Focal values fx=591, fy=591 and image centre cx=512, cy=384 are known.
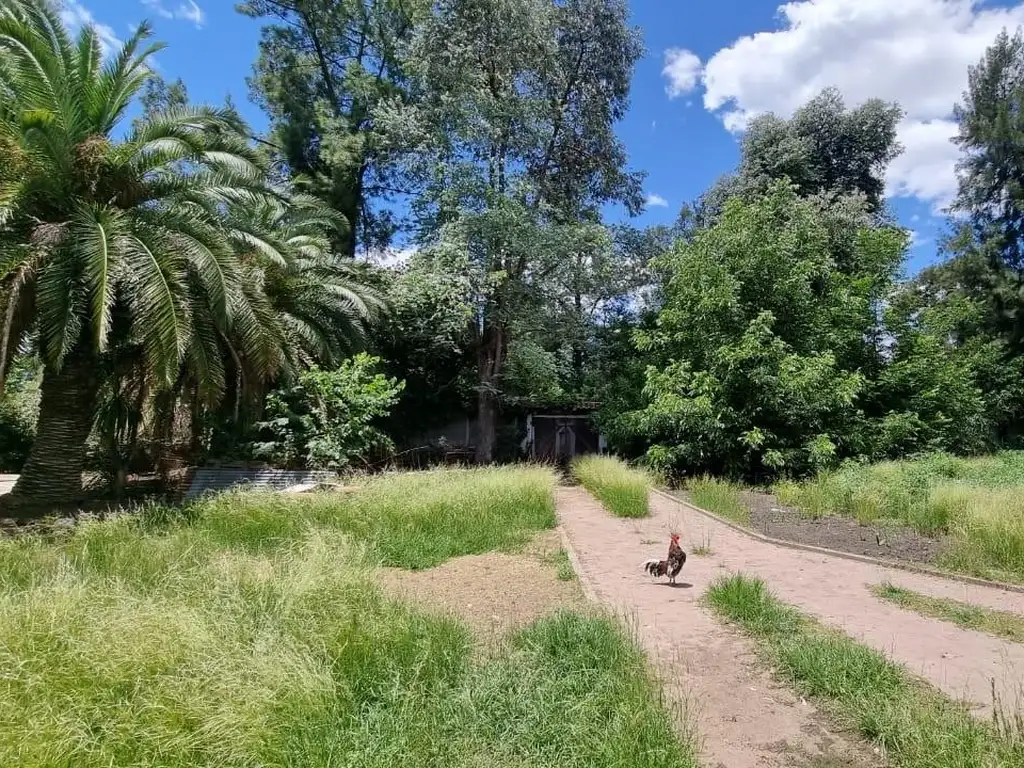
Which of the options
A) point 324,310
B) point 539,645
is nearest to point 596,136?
point 324,310

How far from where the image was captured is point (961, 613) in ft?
17.1

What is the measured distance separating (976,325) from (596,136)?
60.9 feet

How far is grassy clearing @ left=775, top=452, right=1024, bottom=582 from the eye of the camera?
6.77 m

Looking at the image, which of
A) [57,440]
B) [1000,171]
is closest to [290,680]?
[57,440]

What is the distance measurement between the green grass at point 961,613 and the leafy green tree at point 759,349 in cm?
846

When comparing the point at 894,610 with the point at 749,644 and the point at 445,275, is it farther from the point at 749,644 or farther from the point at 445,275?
the point at 445,275

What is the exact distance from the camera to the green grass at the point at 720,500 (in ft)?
33.1

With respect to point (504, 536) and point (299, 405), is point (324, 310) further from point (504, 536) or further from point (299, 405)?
point (504, 536)

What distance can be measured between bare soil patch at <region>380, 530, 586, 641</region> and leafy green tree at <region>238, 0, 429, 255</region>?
1950cm

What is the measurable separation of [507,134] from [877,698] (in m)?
17.7

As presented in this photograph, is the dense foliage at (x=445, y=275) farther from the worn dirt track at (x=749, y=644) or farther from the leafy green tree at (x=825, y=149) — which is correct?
the worn dirt track at (x=749, y=644)

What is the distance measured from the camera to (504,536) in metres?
8.28

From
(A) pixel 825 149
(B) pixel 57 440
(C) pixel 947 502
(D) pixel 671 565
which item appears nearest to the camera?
(D) pixel 671 565

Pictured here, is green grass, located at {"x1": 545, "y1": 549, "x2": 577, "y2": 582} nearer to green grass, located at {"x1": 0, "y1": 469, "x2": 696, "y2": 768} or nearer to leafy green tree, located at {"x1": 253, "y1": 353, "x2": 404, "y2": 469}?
green grass, located at {"x1": 0, "y1": 469, "x2": 696, "y2": 768}
